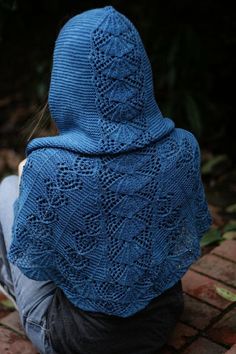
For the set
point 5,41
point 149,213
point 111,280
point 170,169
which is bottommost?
point 5,41

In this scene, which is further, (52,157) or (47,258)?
(47,258)

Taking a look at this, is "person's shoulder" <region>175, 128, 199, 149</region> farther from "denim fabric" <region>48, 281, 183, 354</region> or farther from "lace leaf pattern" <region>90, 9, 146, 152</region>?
"denim fabric" <region>48, 281, 183, 354</region>

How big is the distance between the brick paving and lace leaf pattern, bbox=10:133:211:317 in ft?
1.00

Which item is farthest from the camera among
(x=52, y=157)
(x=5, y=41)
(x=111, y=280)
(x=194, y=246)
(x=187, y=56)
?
(x=5, y=41)

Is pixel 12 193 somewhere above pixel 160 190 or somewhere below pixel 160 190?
below

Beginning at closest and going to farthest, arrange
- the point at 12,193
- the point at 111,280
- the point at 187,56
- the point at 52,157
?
1. the point at 52,157
2. the point at 111,280
3. the point at 12,193
4. the point at 187,56

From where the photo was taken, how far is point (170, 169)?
5.23 feet

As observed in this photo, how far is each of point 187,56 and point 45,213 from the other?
83.6 inches

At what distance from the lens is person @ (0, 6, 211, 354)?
4.78 ft

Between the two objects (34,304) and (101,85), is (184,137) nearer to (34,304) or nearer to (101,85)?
(101,85)

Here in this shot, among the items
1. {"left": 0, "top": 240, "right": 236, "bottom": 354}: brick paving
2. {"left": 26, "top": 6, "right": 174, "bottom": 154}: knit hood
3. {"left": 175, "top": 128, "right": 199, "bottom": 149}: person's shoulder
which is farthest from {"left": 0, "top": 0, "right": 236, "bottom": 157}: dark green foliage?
{"left": 26, "top": 6, "right": 174, "bottom": 154}: knit hood

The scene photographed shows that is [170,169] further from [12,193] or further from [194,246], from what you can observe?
[12,193]

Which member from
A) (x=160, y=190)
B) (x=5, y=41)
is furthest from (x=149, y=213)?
(x=5, y=41)

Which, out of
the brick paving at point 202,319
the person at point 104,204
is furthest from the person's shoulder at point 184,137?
the brick paving at point 202,319
